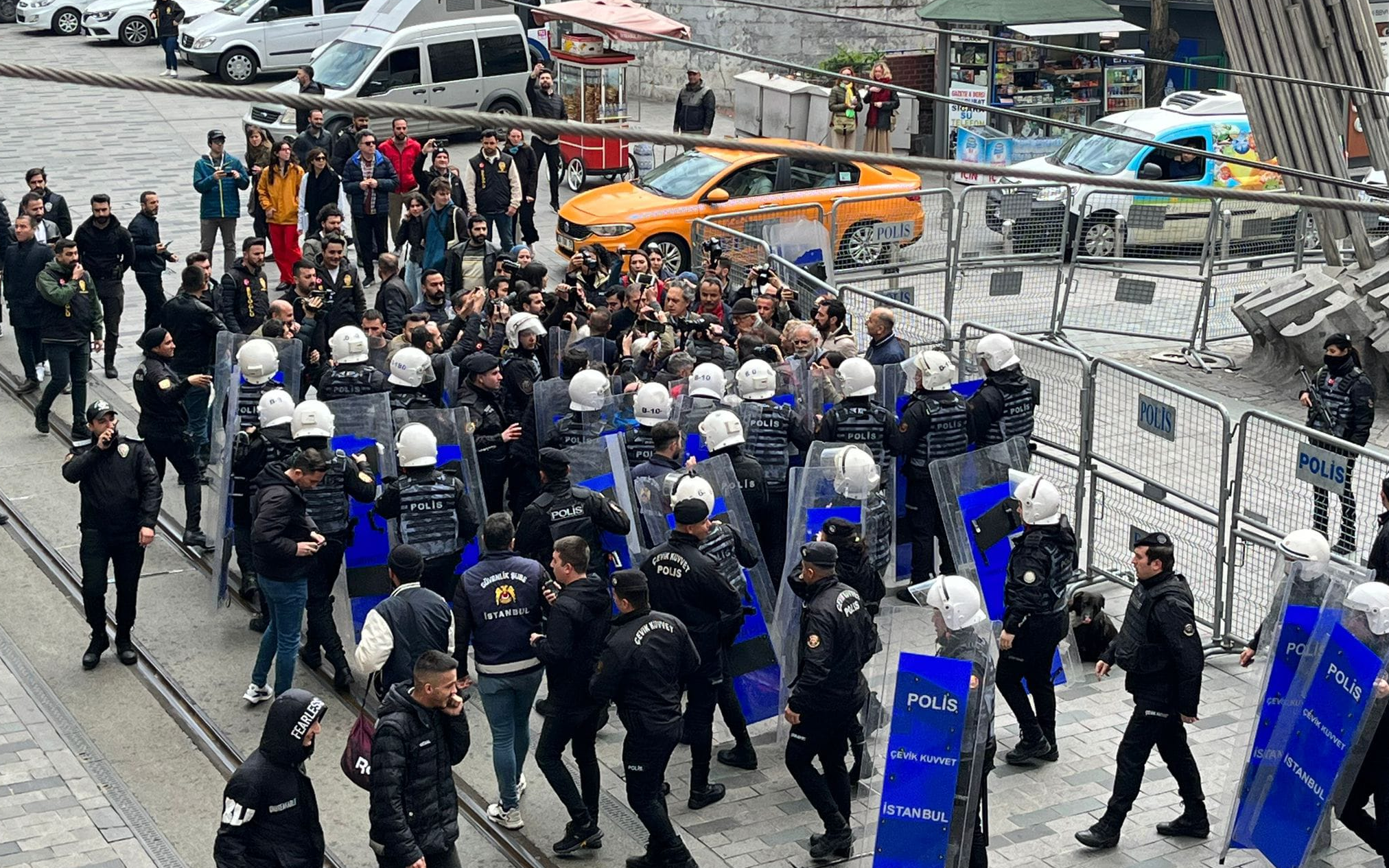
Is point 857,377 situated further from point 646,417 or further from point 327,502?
point 327,502

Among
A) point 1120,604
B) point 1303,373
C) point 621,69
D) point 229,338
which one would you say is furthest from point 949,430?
point 621,69

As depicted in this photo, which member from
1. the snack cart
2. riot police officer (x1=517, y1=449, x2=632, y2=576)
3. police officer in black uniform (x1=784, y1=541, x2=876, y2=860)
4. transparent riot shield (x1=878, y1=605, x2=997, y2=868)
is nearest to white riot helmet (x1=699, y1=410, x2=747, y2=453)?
riot police officer (x1=517, y1=449, x2=632, y2=576)

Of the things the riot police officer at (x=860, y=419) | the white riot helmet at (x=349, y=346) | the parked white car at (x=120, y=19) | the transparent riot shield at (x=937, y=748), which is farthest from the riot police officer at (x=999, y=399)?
the parked white car at (x=120, y=19)

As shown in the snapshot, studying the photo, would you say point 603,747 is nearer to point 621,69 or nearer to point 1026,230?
point 1026,230

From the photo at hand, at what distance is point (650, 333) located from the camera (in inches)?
473

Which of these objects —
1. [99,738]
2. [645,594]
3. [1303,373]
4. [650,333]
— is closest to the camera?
[645,594]

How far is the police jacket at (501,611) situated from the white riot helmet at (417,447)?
3.95 ft

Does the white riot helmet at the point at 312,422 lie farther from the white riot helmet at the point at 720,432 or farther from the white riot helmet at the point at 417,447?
the white riot helmet at the point at 720,432

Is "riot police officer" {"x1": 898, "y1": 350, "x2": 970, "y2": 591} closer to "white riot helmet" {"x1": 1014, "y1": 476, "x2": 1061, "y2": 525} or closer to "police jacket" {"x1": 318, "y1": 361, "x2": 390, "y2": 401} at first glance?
"white riot helmet" {"x1": 1014, "y1": 476, "x2": 1061, "y2": 525}

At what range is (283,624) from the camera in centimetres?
930

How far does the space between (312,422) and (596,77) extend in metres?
14.0

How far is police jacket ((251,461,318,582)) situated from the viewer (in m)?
9.05

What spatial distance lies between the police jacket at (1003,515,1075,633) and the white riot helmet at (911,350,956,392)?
→ 1959mm

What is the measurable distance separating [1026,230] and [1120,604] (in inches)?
274
